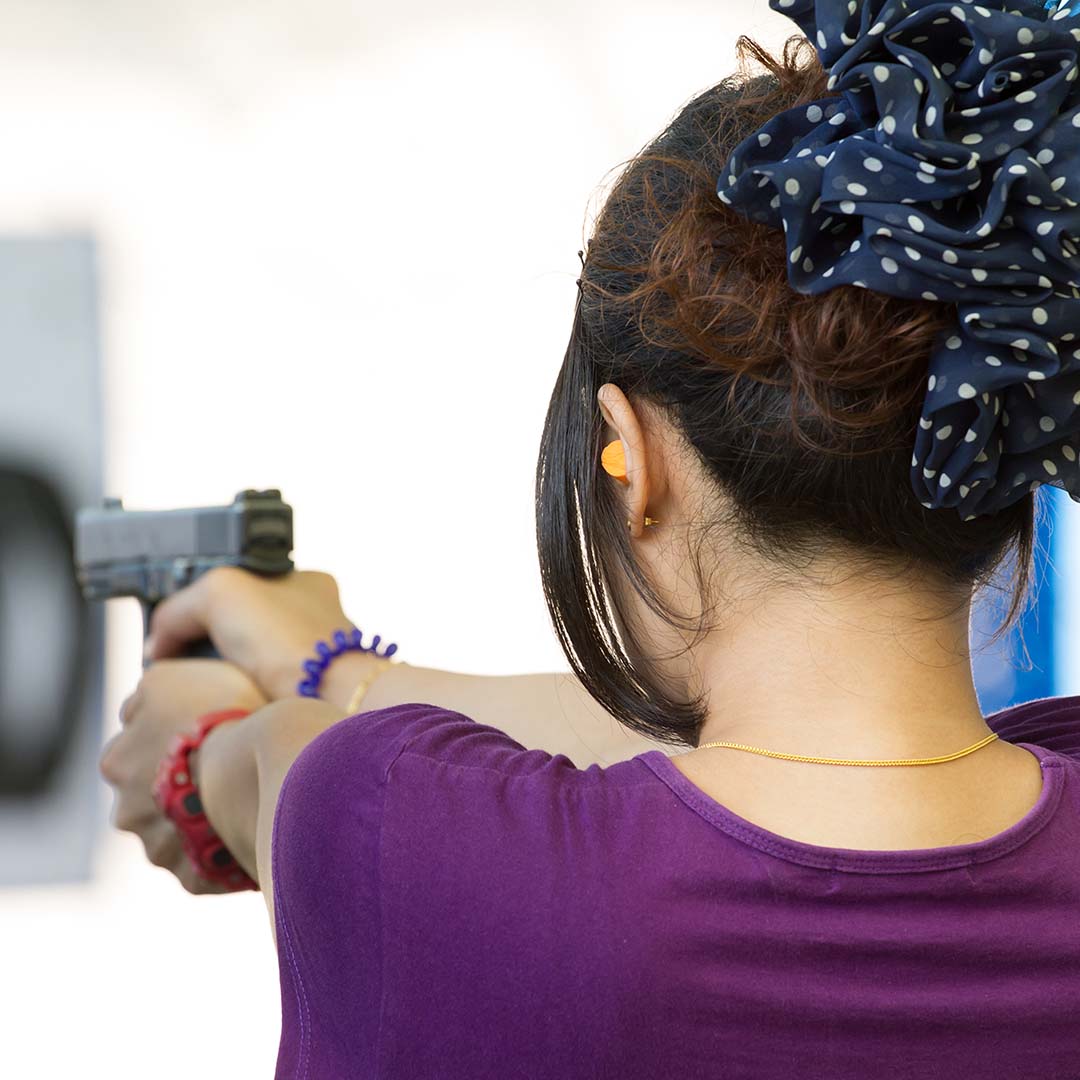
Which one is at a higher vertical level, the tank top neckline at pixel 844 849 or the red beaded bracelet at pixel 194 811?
the tank top neckline at pixel 844 849

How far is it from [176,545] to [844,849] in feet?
2.83

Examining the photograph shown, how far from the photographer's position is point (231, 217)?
1.83 metres

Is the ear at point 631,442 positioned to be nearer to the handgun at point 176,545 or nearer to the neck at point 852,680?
the neck at point 852,680

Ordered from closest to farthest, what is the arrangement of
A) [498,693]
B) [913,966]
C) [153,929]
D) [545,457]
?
1. [913,966]
2. [545,457]
3. [498,693]
4. [153,929]

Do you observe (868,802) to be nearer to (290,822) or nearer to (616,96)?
(290,822)

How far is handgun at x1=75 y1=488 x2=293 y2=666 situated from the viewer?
44.1 inches

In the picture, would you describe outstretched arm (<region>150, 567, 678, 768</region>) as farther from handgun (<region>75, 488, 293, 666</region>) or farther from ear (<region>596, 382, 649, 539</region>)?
ear (<region>596, 382, 649, 539</region>)

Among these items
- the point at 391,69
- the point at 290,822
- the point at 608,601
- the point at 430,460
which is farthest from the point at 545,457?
the point at 391,69

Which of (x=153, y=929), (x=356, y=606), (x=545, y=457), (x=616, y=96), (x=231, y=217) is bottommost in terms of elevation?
(x=153, y=929)

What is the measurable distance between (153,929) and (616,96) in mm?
1494

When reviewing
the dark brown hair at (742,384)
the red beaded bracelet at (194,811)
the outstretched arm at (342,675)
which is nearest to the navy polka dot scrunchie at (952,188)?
the dark brown hair at (742,384)

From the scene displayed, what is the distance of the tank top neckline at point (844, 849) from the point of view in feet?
1.48

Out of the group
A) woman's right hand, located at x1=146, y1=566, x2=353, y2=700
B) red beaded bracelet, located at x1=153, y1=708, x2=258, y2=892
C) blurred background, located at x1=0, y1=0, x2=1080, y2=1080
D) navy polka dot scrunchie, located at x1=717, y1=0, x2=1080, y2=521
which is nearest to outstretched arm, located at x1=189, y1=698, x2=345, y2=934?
red beaded bracelet, located at x1=153, y1=708, x2=258, y2=892

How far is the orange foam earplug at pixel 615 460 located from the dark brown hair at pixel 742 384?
0.05 ft
